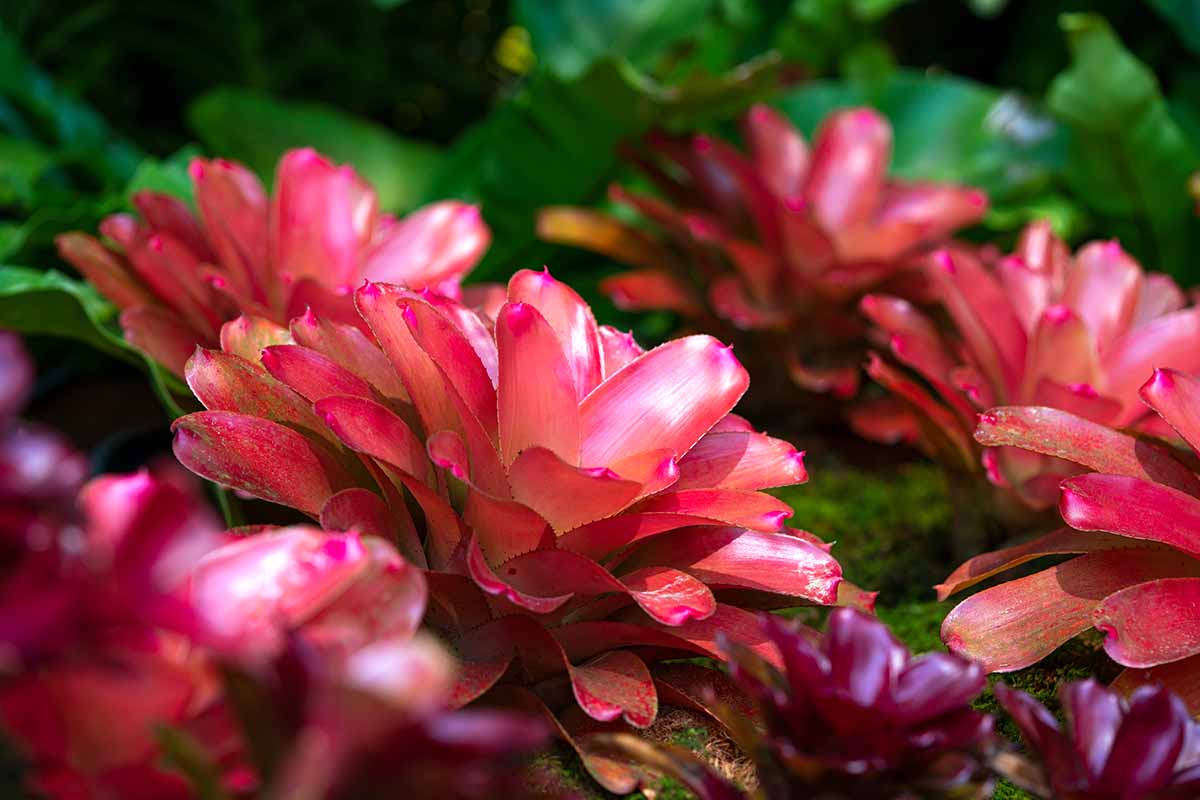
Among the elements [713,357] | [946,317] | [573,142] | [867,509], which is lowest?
[867,509]

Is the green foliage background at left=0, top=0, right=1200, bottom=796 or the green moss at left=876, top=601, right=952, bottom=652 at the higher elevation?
the green foliage background at left=0, top=0, right=1200, bottom=796

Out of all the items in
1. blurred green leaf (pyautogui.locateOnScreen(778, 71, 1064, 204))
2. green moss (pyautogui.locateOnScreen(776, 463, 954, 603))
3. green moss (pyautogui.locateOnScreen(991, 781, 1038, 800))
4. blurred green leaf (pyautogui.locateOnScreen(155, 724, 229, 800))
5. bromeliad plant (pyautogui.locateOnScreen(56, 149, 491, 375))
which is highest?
blurred green leaf (pyautogui.locateOnScreen(155, 724, 229, 800))

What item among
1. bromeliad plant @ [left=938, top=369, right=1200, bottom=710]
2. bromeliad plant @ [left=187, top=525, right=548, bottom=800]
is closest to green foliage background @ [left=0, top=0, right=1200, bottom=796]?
bromeliad plant @ [left=938, top=369, right=1200, bottom=710]

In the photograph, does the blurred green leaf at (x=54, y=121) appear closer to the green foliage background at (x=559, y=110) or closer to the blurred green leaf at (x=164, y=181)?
the green foliage background at (x=559, y=110)

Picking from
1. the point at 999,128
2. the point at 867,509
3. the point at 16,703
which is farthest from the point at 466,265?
the point at 999,128

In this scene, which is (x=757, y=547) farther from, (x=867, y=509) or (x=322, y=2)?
(x=322, y=2)

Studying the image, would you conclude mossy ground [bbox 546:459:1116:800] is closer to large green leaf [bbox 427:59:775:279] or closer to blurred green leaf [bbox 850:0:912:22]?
large green leaf [bbox 427:59:775:279]

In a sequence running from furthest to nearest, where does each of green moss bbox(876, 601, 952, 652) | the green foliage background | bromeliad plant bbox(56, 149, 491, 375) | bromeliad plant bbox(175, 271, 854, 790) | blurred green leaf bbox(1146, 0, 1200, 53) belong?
blurred green leaf bbox(1146, 0, 1200, 53) → the green foliage background → bromeliad plant bbox(56, 149, 491, 375) → green moss bbox(876, 601, 952, 652) → bromeliad plant bbox(175, 271, 854, 790)
